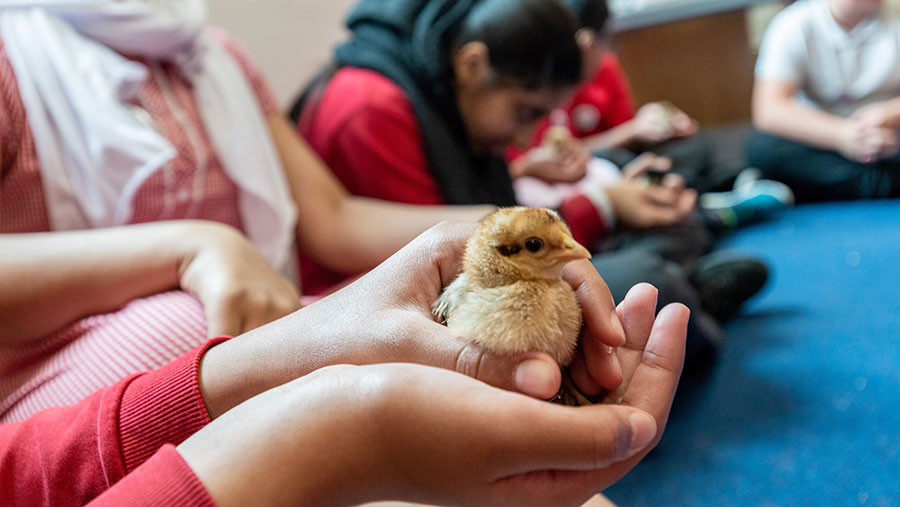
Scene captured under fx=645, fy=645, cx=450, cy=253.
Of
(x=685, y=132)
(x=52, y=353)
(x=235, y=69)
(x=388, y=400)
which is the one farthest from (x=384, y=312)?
(x=685, y=132)

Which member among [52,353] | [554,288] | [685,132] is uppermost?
[554,288]

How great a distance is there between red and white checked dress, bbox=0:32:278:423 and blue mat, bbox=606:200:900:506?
0.50 m

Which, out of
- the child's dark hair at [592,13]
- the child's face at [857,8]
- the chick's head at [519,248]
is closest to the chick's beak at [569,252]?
the chick's head at [519,248]

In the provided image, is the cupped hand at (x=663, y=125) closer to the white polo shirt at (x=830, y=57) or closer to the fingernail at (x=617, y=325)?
the white polo shirt at (x=830, y=57)

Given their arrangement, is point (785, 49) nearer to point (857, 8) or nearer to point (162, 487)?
point (857, 8)

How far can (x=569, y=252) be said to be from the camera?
0.47 metres

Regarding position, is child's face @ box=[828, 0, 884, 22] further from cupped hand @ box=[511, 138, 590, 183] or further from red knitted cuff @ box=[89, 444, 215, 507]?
red knitted cuff @ box=[89, 444, 215, 507]

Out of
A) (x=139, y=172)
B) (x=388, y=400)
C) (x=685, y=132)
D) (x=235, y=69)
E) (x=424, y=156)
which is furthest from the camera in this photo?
(x=685, y=132)

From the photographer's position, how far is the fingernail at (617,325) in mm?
468

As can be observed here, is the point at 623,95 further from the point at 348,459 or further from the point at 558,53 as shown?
the point at 348,459

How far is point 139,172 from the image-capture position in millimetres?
804

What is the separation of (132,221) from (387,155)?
17.2 inches

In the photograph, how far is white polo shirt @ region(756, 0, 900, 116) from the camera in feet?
3.42

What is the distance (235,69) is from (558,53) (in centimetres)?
54
